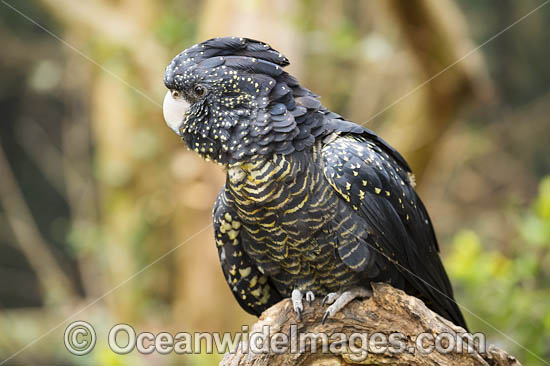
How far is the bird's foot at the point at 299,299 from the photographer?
88.0 inches

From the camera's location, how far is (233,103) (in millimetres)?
2127

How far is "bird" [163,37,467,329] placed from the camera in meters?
2.12

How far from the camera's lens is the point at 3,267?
745 centimetres

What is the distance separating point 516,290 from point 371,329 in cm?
196

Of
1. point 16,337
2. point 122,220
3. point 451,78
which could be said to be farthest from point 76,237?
point 451,78

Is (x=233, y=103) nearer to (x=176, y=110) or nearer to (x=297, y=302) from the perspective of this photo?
(x=176, y=110)

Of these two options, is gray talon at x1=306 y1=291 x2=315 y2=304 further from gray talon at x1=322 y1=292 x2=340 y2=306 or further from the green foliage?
the green foliage

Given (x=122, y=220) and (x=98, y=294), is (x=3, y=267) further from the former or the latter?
(x=122, y=220)

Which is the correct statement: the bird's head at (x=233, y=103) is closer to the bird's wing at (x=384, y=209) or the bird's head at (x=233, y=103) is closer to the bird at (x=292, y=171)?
the bird at (x=292, y=171)

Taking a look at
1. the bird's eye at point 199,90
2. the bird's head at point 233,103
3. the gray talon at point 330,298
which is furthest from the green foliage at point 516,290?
the bird's eye at point 199,90

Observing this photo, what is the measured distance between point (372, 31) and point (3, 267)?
5655 millimetres

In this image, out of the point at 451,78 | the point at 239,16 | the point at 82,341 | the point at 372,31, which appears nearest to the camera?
the point at 82,341

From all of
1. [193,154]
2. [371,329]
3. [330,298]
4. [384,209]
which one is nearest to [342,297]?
[330,298]

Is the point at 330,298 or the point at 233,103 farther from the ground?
the point at 233,103
